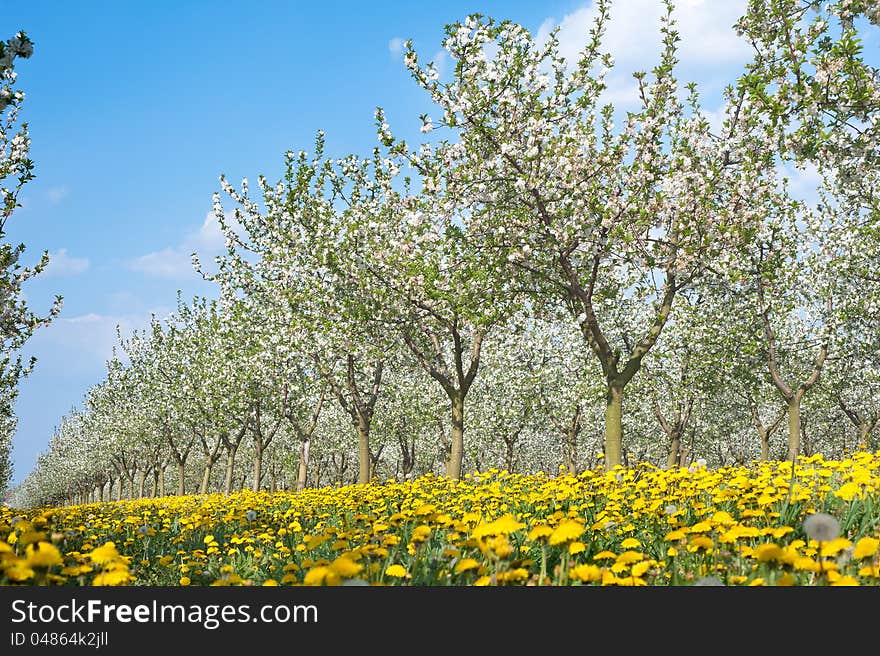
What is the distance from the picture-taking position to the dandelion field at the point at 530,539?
3.63 meters

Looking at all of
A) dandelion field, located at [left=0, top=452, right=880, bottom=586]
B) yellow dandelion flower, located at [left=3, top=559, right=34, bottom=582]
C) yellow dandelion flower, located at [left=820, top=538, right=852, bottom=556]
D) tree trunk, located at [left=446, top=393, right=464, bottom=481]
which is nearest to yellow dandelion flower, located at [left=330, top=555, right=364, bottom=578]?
dandelion field, located at [left=0, top=452, right=880, bottom=586]

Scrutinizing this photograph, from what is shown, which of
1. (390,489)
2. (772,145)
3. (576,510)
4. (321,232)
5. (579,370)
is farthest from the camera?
(579,370)

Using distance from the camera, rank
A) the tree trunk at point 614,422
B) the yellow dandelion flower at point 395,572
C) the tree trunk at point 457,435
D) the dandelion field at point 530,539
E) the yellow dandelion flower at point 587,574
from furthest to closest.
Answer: the tree trunk at point 457,435 < the tree trunk at point 614,422 < the yellow dandelion flower at point 395,572 < the dandelion field at point 530,539 < the yellow dandelion flower at point 587,574

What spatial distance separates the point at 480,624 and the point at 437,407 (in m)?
34.3

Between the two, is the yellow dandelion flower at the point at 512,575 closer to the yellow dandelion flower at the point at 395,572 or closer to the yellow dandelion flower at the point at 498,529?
the yellow dandelion flower at the point at 498,529

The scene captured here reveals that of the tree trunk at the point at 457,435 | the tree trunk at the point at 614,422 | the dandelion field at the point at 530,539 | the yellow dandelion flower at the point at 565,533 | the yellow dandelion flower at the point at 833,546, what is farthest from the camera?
the tree trunk at the point at 457,435

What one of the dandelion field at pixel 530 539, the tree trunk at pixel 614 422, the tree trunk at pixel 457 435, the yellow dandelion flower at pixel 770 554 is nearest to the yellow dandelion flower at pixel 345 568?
the dandelion field at pixel 530 539

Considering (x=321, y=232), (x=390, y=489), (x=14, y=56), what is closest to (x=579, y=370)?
(x=321, y=232)

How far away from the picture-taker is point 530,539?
194 inches

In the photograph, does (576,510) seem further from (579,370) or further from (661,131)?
(579,370)

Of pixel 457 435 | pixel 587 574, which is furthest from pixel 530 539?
pixel 457 435

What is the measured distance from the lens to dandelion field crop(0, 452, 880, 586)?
3.63 meters

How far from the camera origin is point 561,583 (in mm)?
3746

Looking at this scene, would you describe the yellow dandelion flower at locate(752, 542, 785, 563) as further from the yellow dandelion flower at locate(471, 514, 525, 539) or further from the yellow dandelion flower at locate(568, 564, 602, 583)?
the yellow dandelion flower at locate(471, 514, 525, 539)
